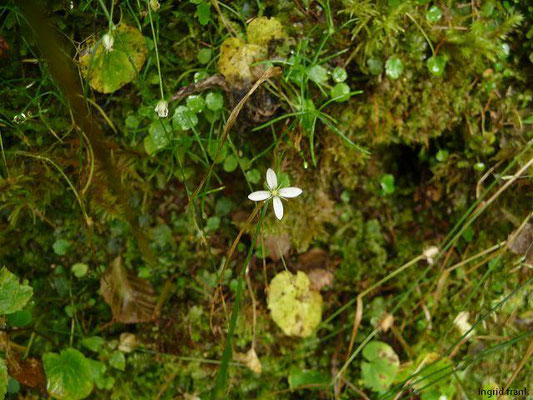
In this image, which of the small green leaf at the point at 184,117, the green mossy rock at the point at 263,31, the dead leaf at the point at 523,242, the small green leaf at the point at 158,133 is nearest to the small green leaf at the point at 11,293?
the small green leaf at the point at 158,133

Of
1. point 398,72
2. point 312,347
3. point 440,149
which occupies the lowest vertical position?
point 312,347

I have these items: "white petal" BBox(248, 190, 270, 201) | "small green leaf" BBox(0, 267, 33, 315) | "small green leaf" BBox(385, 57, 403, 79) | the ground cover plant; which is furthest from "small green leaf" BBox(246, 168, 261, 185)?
"small green leaf" BBox(0, 267, 33, 315)

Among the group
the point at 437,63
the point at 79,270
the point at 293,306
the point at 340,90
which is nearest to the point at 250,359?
the point at 293,306

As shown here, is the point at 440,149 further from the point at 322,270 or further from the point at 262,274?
the point at 262,274

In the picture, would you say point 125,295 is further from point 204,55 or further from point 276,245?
point 204,55

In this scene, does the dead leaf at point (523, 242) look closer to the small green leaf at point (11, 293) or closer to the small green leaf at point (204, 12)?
the small green leaf at point (204, 12)

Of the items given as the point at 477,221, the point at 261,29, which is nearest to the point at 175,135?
the point at 261,29

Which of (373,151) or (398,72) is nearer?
(398,72)
